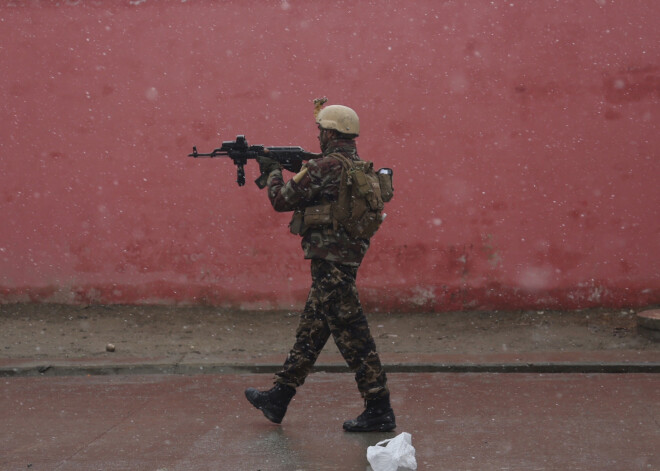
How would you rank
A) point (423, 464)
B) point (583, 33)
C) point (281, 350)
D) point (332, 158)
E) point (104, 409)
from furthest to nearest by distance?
point (583, 33) < point (281, 350) < point (104, 409) < point (332, 158) < point (423, 464)

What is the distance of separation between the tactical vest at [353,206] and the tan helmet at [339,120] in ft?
0.57

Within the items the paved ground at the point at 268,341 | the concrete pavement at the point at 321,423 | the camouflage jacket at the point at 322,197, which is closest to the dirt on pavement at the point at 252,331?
the paved ground at the point at 268,341

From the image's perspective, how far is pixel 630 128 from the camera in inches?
355

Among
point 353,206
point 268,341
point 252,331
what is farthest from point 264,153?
point 252,331

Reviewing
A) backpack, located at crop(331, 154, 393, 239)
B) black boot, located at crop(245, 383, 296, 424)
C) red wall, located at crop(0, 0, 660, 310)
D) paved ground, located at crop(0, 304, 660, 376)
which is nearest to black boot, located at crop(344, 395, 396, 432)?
black boot, located at crop(245, 383, 296, 424)

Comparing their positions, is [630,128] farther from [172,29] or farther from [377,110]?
[172,29]

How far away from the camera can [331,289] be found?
5336 mm

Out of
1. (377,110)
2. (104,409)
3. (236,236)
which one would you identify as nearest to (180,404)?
(104,409)

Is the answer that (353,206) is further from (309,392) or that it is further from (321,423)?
(309,392)

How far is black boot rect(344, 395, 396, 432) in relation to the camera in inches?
209

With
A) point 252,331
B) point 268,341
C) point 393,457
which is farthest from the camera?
point 252,331

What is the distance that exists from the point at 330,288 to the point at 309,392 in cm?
148

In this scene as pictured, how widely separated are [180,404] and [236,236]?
134 inches

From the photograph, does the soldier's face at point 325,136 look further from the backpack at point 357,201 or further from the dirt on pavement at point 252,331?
the dirt on pavement at point 252,331
